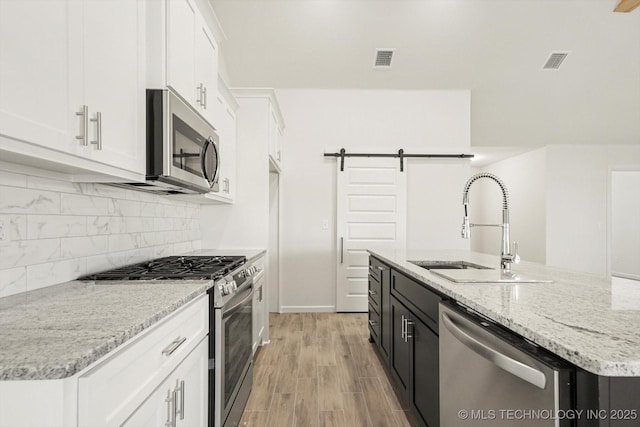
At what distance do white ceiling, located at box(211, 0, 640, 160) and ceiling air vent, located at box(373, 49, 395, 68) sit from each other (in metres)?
0.07

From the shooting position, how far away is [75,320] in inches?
35.7

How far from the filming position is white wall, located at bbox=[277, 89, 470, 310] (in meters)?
4.60

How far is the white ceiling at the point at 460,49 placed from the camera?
3.61 meters

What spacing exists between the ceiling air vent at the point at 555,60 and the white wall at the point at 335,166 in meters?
0.96

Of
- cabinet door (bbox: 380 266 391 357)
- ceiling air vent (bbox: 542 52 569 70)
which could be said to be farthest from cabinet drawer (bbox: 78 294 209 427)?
ceiling air vent (bbox: 542 52 569 70)

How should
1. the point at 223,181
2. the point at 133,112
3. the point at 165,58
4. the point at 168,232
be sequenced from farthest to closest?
1. the point at 223,181
2. the point at 168,232
3. the point at 165,58
4. the point at 133,112

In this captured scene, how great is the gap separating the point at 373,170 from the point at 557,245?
12.7 feet

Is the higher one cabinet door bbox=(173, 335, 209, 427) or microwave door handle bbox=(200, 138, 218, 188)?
microwave door handle bbox=(200, 138, 218, 188)

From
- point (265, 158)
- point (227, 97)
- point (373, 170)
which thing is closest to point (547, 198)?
point (373, 170)

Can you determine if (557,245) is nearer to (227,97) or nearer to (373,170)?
(373,170)

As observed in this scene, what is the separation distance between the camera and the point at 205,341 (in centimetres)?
149

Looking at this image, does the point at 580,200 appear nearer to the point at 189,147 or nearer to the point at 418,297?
the point at 418,297

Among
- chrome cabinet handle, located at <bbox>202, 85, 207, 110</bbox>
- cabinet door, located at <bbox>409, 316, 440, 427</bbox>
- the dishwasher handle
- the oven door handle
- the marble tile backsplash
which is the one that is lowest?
cabinet door, located at <bbox>409, 316, 440, 427</bbox>

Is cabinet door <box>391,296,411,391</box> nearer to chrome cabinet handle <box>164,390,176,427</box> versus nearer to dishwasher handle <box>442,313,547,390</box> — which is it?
dishwasher handle <box>442,313,547,390</box>
